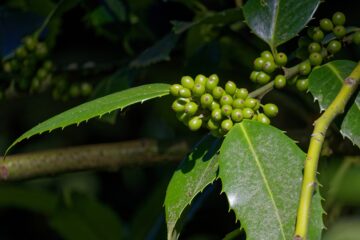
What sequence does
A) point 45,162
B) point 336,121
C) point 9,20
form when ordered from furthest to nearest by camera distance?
1. point 9,20
2. point 45,162
3. point 336,121

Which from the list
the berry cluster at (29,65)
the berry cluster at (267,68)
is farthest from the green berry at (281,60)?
the berry cluster at (29,65)

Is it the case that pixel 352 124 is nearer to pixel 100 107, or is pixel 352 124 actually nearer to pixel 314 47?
pixel 314 47

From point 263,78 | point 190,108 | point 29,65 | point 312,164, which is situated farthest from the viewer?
point 29,65

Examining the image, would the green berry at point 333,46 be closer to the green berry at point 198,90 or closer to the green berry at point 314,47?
the green berry at point 314,47

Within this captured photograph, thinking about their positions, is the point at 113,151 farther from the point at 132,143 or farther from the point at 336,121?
the point at 336,121

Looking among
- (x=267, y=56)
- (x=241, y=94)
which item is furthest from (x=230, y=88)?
(x=267, y=56)

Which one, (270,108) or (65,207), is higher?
(270,108)

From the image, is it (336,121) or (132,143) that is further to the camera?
(132,143)

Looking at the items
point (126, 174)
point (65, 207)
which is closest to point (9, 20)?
point (65, 207)
